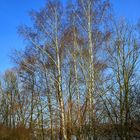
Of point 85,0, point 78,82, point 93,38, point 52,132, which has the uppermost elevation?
point 85,0

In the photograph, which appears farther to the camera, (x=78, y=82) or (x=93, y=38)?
(x=78, y=82)

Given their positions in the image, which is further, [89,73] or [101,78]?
[101,78]

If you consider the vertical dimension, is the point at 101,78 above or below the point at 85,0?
below

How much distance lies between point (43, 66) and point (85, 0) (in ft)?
21.4

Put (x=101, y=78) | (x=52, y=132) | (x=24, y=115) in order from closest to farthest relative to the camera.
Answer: (x=101, y=78) < (x=52, y=132) < (x=24, y=115)

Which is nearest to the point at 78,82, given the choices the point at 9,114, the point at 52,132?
the point at 52,132

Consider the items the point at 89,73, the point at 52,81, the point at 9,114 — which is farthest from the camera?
the point at 9,114

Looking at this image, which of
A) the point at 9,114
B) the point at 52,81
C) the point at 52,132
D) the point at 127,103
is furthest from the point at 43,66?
the point at 9,114

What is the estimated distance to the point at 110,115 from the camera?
27.3 m

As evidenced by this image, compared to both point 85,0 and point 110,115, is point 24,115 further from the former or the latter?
point 85,0

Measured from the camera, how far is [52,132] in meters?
39.9

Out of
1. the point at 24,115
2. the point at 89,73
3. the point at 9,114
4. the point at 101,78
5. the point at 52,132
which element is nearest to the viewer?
the point at 89,73

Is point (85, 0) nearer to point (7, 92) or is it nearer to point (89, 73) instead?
point (89, 73)

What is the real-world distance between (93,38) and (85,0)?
2.72m
